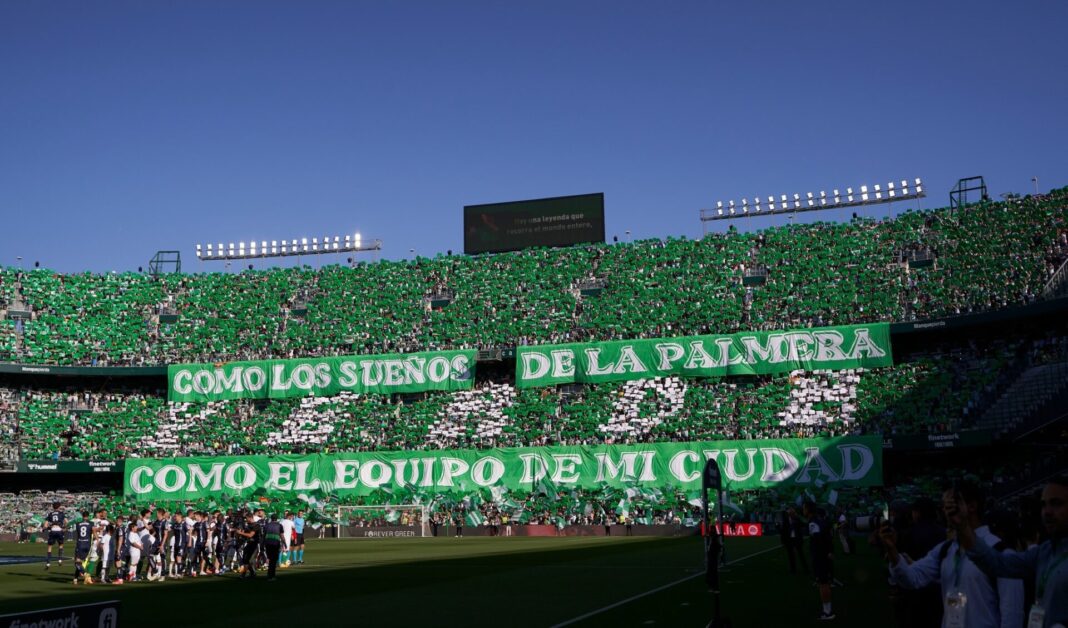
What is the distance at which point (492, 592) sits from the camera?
22531mm

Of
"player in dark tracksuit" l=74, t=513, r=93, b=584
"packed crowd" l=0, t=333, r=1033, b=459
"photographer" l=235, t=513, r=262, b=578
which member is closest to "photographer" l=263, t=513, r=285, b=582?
"photographer" l=235, t=513, r=262, b=578

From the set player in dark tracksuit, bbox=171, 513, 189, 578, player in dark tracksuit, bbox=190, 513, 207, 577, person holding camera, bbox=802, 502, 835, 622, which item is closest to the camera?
person holding camera, bbox=802, 502, 835, 622

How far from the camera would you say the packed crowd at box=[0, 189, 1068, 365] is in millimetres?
58688

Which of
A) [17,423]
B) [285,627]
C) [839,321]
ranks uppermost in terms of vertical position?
[839,321]

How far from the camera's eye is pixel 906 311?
58.2m

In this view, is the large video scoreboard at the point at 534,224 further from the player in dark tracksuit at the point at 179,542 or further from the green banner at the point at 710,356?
the player in dark tracksuit at the point at 179,542

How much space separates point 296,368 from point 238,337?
718cm

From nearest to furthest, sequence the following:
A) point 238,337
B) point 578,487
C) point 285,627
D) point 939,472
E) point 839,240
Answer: point 285,627
point 939,472
point 578,487
point 839,240
point 238,337

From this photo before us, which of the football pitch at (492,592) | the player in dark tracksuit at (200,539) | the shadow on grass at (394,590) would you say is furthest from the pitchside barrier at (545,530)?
the player in dark tracksuit at (200,539)

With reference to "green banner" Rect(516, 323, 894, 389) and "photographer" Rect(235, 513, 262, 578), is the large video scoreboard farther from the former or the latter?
"photographer" Rect(235, 513, 262, 578)

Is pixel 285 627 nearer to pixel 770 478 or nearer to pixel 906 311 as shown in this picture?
pixel 770 478

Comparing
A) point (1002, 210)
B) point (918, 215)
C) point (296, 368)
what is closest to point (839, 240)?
point (918, 215)

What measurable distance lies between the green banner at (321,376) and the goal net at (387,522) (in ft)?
31.3

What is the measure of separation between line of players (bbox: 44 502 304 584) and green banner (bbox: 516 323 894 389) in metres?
32.4
